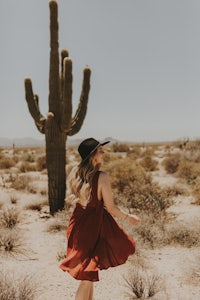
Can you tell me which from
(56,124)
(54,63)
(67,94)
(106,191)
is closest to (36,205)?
(56,124)

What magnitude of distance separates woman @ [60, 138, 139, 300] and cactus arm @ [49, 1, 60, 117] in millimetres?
5678

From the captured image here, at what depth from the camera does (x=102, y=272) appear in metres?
5.29

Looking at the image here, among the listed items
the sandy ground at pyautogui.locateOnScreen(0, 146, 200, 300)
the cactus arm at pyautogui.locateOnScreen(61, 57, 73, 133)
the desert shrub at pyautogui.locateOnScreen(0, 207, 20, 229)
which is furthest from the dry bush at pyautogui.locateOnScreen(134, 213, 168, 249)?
the cactus arm at pyautogui.locateOnScreen(61, 57, 73, 133)

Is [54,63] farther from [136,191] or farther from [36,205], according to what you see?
[136,191]

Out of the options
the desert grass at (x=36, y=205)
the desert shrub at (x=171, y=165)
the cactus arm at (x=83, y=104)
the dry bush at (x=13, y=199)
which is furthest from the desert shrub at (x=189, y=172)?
the dry bush at (x=13, y=199)

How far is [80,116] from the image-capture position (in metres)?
9.29

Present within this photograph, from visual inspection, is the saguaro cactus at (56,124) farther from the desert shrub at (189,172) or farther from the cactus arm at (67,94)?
the desert shrub at (189,172)

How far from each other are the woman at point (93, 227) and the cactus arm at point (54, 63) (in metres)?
5.68

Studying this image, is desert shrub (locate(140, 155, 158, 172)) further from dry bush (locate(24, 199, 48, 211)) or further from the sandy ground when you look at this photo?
the sandy ground

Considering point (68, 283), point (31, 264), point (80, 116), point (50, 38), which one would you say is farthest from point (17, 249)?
point (50, 38)

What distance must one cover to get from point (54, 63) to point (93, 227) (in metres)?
6.40

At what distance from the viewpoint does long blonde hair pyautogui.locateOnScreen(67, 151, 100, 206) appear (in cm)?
317

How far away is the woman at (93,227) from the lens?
3.13 metres

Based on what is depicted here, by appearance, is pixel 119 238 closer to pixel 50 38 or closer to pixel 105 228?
pixel 105 228
